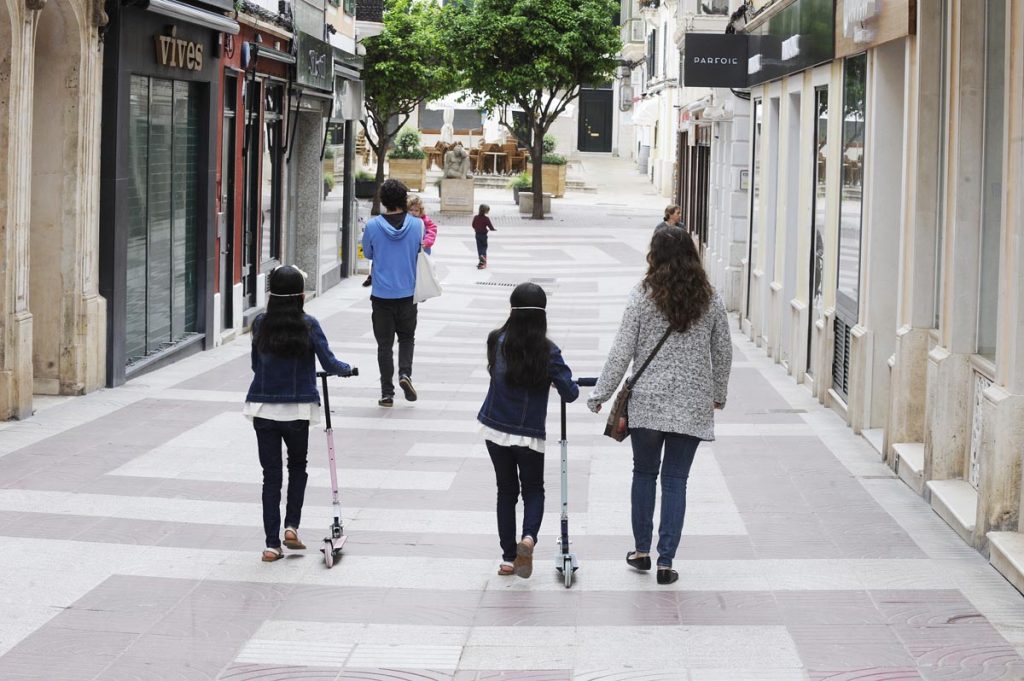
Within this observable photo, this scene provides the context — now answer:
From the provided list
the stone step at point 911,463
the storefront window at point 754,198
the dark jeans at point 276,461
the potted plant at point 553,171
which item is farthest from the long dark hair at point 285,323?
the potted plant at point 553,171

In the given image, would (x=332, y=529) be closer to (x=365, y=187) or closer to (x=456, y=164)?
(x=456, y=164)

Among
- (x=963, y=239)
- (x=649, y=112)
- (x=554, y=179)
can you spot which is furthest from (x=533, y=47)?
(x=963, y=239)

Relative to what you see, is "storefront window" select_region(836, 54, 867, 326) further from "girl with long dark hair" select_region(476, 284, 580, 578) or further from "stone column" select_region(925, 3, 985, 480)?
"girl with long dark hair" select_region(476, 284, 580, 578)

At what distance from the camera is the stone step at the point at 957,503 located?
8.41 meters

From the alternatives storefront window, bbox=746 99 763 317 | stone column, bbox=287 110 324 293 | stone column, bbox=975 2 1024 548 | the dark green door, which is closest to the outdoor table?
the dark green door

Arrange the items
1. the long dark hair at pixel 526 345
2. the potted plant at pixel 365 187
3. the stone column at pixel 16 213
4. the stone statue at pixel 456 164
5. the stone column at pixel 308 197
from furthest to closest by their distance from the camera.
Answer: the potted plant at pixel 365 187, the stone statue at pixel 456 164, the stone column at pixel 308 197, the stone column at pixel 16 213, the long dark hair at pixel 526 345

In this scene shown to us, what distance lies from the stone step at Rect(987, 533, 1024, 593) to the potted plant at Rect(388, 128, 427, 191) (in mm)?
43502

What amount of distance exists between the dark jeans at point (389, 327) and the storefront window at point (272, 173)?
712cm

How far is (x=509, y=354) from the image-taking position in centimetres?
722

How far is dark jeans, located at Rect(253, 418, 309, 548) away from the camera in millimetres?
7656

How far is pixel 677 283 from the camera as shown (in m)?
7.30

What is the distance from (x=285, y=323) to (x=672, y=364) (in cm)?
188

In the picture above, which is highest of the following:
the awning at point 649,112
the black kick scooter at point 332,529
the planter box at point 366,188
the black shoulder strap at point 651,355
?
the awning at point 649,112

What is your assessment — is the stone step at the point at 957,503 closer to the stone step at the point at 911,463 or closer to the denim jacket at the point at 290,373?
the stone step at the point at 911,463
